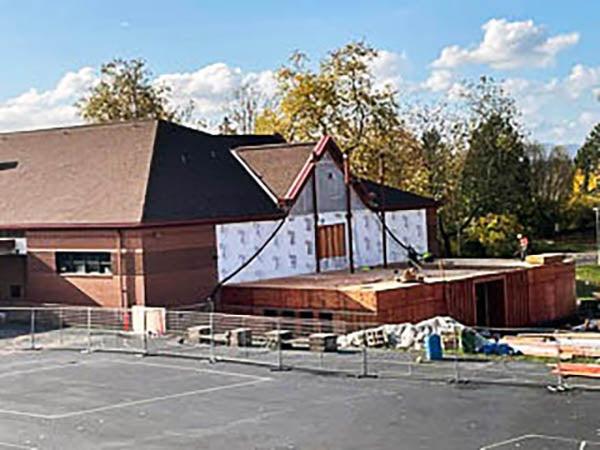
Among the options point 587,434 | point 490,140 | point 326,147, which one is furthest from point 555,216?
point 587,434

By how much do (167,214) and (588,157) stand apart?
77.9m

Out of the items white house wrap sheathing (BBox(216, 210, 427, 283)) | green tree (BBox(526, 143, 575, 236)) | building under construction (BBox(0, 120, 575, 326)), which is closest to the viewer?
building under construction (BBox(0, 120, 575, 326))

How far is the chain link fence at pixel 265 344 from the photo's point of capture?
24.0 m

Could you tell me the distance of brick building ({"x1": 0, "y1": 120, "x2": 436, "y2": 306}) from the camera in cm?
3672

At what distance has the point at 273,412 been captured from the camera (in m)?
20.2

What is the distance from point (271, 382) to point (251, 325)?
29.6 ft

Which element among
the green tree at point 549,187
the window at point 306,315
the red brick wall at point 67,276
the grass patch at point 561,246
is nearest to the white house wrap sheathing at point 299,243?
the window at point 306,315

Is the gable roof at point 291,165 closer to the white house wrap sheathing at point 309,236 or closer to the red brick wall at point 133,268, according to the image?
the white house wrap sheathing at point 309,236

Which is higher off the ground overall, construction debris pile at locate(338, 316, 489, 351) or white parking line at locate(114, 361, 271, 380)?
construction debris pile at locate(338, 316, 489, 351)

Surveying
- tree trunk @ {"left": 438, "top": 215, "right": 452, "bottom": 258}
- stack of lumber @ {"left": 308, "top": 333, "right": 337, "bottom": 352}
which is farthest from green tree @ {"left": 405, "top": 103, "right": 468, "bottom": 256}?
stack of lumber @ {"left": 308, "top": 333, "right": 337, "bottom": 352}

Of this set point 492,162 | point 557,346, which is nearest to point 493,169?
point 492,162

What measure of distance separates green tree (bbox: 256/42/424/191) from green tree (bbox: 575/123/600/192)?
129 ft

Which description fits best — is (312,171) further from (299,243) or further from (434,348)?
(434,348)

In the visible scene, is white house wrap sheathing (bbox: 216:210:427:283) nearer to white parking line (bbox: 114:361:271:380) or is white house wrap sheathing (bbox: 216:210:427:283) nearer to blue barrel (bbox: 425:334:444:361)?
white parking line (bbox: 114:361:271:380)
